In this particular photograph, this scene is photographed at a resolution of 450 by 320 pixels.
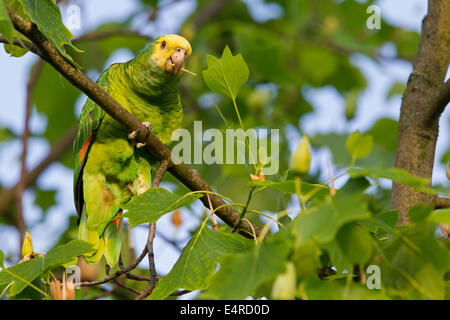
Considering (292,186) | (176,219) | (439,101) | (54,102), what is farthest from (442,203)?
(54,102)

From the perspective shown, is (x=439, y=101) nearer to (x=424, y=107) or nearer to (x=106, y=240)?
(x=424, y=107)

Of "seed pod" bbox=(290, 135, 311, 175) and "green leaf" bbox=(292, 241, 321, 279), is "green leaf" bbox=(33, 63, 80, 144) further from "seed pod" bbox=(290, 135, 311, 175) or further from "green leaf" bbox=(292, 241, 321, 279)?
"green leaf" bbox=(292, 241, 321, 279)

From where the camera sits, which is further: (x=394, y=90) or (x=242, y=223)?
(x=394, y=90)

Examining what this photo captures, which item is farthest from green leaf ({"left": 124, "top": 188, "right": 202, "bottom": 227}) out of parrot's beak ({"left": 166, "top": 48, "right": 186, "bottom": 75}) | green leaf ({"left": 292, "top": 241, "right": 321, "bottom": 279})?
parrot's beak ({"left": 166, "top": 48, "right": 186, "bottom": 75})

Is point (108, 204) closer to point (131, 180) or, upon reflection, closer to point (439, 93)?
point (131, 180)

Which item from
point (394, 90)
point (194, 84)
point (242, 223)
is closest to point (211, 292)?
point (242, 223)

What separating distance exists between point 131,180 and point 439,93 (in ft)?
5.99

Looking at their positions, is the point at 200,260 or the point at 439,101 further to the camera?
the point at 439,101

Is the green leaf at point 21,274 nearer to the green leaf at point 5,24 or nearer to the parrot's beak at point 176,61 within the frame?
the green leaf at point 5,24

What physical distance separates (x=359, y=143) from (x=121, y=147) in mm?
1770

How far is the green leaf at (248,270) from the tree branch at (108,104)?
0.48 metres

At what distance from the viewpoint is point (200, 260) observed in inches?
61.7

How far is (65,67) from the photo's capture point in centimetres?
173

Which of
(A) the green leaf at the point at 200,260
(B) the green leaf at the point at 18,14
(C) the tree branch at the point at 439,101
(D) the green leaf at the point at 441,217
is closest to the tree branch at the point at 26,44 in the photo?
(B) the green leaf at the point at 18,14
